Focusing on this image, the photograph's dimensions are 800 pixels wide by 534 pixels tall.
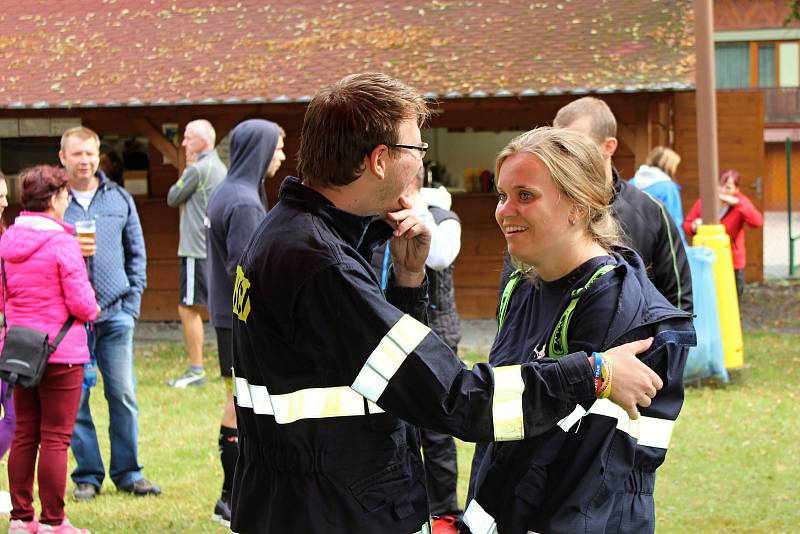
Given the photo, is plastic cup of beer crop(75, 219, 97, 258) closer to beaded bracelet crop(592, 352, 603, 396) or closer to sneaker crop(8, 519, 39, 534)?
sneaker crop(8, 519, 39, 534)

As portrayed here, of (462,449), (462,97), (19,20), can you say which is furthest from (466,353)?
(19,20)

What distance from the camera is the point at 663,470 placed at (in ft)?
22.8

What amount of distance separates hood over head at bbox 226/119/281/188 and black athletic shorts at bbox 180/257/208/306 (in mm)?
4496

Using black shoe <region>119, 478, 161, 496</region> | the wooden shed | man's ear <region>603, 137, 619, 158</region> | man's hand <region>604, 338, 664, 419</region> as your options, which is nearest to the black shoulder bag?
black shoe <region>119, 478, 161, 496</region>

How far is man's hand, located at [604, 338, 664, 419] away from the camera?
2.45m

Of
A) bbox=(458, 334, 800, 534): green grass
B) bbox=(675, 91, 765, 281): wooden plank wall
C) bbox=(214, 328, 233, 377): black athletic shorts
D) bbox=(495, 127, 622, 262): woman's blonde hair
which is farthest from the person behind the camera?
bbox=(675, 91, 765, 281): wooden plank wall

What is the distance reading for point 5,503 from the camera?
6.18 m

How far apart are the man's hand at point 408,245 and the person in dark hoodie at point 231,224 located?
273 centimetres

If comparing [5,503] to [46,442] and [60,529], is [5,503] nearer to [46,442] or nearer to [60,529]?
[60,529]

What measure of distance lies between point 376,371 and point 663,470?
4957 mm

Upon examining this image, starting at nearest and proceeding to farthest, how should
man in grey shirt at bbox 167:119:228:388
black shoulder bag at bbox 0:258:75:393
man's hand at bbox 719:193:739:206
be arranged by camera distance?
black shoulder bag at bbox 0:258:75:393 < man in grey shirt at bbox 167:119:228:388 < man's hand at bbox 719:193:739:206

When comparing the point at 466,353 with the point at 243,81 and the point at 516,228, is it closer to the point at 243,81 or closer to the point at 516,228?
the point at 243,81

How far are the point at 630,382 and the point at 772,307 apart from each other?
13.4 metres

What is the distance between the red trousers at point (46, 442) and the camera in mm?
5379
